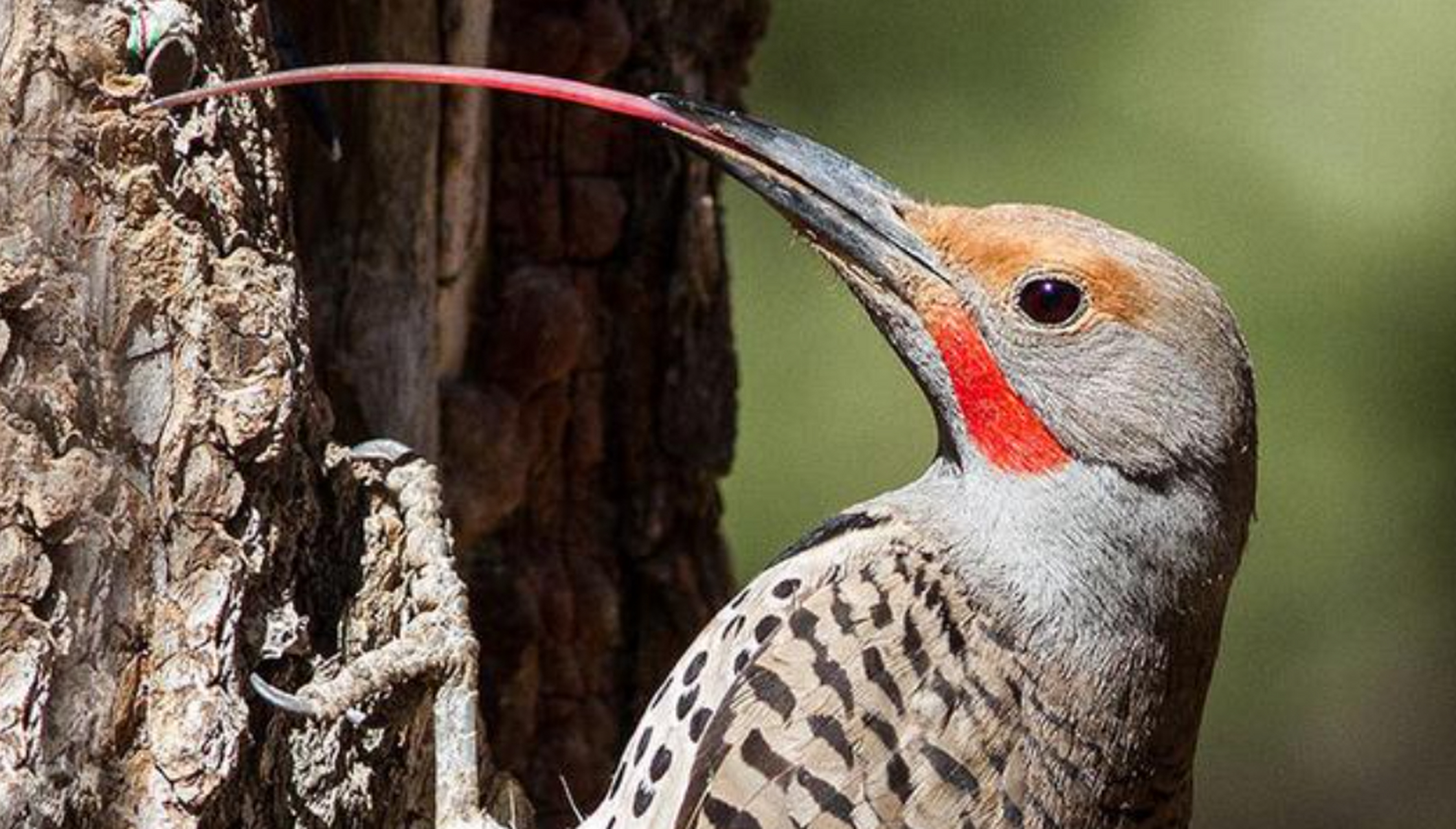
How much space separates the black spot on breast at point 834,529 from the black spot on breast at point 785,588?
0.07 metres

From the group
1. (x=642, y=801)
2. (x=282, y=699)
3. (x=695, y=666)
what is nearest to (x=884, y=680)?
(x=695, y=666)

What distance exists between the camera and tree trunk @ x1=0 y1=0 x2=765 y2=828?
10.4 ft

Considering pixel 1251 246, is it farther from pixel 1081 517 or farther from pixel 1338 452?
pixel 1081 517

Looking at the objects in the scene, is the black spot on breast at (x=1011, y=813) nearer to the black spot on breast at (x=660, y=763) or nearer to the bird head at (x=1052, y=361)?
the bird head at (x=1052, y=361)

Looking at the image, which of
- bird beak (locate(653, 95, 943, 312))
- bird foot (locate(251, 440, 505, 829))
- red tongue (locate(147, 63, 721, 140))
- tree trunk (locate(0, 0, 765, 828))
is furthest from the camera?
bird foot (locate(251, 440, 505, 829))

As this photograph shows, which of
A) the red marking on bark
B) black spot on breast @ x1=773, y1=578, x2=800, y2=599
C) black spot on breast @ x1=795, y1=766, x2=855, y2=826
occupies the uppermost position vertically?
the red marking on bark

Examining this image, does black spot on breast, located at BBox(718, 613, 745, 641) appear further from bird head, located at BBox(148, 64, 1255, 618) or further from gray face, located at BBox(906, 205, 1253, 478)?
gray face, located at BBox(906, 205, 1253, 478)

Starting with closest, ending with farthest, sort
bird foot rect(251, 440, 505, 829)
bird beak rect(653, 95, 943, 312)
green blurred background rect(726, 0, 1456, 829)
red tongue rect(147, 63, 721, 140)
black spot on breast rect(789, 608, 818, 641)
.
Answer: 1. red tongue rect(147, 63, 721, 140)
2. bird beak rect(653, 95, 943, 312)
3. black spot on breast rect(789, 608, 818, 641)
4. bird foot rect(251, 440, 505, 829)
5. green blurred background rect(726, 0, 1456, 829)

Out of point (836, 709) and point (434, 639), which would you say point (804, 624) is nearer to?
point (836, 709)

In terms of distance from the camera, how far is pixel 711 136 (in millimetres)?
3508

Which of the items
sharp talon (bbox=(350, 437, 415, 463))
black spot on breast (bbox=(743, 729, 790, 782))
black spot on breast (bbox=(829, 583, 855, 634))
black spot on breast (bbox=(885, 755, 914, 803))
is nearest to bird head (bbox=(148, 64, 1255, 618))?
black spot on breast (bbox=(829, 583, 855, 634))

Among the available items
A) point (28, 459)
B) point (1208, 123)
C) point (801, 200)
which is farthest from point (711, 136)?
point (1208, 123)

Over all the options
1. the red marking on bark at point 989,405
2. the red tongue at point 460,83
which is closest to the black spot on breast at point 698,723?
the red marking on bark at point 989,405

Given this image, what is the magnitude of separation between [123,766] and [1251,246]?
164 inches
